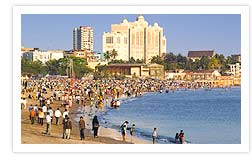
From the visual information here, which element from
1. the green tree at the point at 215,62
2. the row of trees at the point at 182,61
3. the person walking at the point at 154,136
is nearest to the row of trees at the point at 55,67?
the row of trees at the point at 182,61

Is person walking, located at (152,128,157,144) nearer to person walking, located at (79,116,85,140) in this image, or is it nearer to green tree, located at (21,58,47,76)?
person walking, located at (79,116,85,140)

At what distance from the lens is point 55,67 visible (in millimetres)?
10680

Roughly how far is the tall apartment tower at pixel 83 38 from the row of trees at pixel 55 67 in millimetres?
325

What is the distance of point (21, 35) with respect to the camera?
905cm

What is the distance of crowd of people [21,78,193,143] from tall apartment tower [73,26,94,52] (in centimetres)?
95

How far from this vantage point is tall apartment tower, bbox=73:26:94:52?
932 cm

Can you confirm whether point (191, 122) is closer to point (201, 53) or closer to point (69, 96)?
point (69, 96)

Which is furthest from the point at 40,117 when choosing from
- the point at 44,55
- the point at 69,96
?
the point at 69,96

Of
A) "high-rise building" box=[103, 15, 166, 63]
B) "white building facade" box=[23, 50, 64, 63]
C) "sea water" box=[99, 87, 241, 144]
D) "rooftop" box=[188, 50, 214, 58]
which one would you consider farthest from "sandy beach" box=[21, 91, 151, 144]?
"rooftop" box=[188, 50, 214, 58]

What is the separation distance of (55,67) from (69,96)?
255 centimetres

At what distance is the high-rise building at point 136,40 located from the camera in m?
9.57

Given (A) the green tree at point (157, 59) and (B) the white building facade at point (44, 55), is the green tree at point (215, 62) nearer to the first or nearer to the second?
(A) the green tree at point (157, 59)
